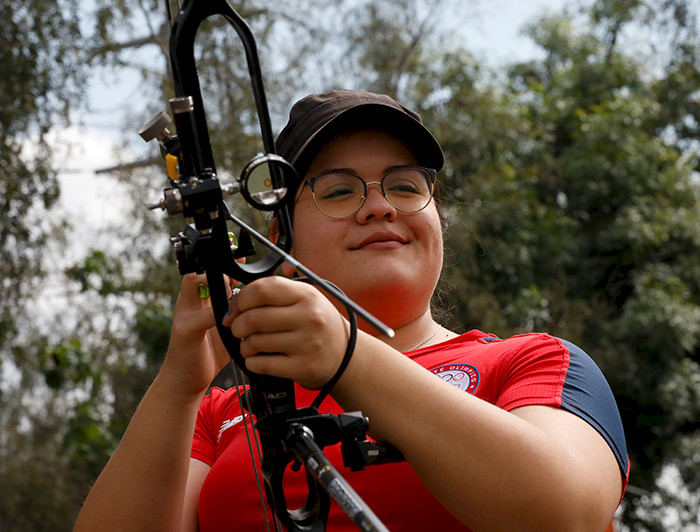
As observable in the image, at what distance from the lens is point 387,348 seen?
1115mm

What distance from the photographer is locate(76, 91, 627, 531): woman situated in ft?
3.51

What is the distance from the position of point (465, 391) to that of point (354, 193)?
1.55ft

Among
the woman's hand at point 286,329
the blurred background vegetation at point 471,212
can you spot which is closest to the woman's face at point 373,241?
the woman's hand at point 286,329

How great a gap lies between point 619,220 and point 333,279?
10.6 metres

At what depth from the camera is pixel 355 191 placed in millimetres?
1651

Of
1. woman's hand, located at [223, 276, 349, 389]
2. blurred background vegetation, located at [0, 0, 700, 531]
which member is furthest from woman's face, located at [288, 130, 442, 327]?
blurred background vegetation, located at [0, 0, 700, 531]

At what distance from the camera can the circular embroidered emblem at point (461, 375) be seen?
1443 mm

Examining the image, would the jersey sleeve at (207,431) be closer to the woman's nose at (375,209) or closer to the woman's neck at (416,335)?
the woman's neck at (416,335)

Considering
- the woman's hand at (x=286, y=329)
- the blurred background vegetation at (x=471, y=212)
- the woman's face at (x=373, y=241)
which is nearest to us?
the woman's hand at (x=286, y=329)

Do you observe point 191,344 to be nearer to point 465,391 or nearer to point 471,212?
point 465,391

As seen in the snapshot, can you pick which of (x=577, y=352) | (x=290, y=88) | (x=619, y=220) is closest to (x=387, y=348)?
(x=577, y=352)

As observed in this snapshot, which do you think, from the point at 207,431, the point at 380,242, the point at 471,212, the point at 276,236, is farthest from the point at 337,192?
the point at 471,212

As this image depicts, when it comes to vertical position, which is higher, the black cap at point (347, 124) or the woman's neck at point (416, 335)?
the black cap at point (347, 124)

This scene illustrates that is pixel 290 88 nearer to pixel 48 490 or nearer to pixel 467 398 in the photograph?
pixel 48 490
